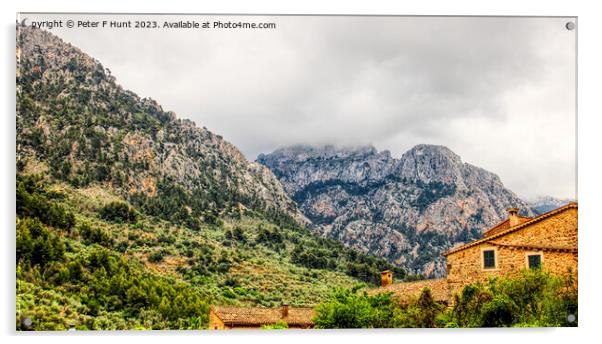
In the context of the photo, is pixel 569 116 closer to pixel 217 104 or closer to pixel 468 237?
pixel 468 237

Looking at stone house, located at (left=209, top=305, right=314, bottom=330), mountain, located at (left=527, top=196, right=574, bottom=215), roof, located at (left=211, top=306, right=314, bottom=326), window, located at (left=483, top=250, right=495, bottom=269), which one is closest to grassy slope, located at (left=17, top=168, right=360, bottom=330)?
stone house, located at (left=209, top=305, right=314, bottom=330)

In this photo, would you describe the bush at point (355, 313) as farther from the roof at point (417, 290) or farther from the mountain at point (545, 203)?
the mountain at point (545, 203)

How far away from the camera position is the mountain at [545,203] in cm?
1311

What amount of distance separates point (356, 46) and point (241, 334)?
19.1 feet

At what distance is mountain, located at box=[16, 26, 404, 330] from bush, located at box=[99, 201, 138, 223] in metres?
0.05

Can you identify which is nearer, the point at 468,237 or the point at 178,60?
the point at 178,60

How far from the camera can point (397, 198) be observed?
29578 millimetres

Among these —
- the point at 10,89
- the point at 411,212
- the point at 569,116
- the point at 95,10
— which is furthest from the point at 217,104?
the point at 411,212

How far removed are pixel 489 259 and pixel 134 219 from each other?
9.90 meters

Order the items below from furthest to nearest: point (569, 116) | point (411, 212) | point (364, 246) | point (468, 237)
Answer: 1. point (411, 212)
2. point (364, 246)
3. point (468, 237)
4. point (569, 116)

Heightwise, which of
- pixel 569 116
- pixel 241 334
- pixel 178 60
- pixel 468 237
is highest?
pixel 178 60

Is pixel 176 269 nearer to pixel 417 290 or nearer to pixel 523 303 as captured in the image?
pixel 417 290

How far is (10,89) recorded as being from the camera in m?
12.1

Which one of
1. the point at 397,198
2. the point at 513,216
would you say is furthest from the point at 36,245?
the point at 397,198
